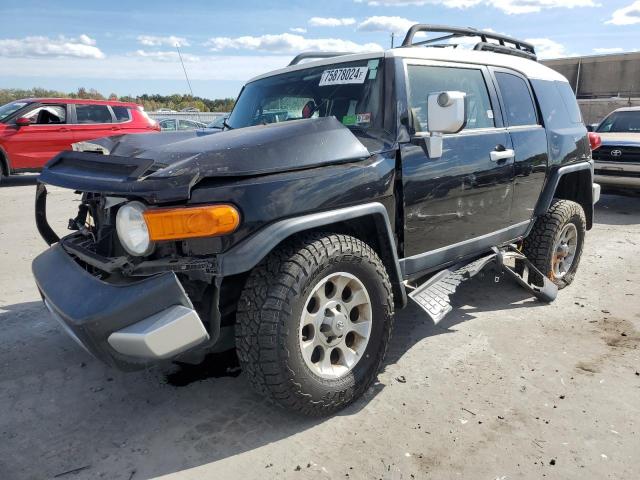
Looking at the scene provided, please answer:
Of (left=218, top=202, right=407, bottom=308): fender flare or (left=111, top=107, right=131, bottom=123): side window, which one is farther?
(left=111, top=107, right=131, bottom=123): side window

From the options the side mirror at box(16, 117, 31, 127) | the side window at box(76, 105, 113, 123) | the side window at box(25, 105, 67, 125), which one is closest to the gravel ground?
the side mirror at box(16, 117, 31, 127)

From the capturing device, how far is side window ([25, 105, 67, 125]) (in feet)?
36.4

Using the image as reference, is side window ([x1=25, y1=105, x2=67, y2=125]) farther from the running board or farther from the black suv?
the running board

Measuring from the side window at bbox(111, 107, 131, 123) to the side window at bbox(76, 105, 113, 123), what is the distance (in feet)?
0.52

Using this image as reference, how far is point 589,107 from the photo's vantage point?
83.0 ft

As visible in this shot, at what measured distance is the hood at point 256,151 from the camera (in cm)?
238

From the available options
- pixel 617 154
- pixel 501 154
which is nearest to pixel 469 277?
pixel 501 154

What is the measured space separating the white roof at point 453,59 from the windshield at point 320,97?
0.04 metres

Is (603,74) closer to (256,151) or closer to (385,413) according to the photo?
(385,413)

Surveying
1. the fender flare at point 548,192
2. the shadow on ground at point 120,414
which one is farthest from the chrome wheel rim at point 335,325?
the fender flare at point 548,192

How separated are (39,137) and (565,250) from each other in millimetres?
10593

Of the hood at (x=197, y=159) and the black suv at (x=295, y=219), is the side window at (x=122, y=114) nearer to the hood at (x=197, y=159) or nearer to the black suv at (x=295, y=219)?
the black suv at (x=295, y=219)

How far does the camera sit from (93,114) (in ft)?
39.1

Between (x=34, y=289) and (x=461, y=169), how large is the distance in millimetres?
3808
